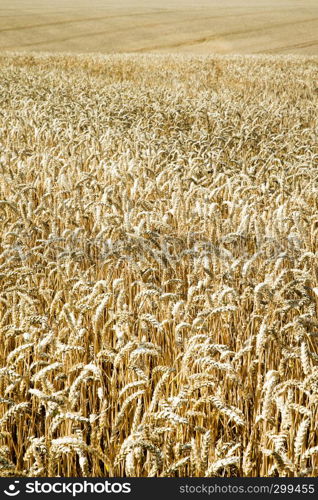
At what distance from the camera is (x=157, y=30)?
1378 inches

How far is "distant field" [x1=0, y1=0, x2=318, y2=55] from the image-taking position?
30.5 metres

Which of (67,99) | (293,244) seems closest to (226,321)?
(293,244)

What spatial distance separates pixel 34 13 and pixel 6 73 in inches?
1157

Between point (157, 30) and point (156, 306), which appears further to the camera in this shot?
point (157, 30)

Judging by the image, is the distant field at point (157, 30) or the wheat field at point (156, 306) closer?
the wheat field at point (156, 306)

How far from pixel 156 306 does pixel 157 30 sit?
35.4 meters

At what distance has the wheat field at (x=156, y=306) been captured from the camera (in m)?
1.64

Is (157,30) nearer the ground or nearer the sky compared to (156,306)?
nearer the sky

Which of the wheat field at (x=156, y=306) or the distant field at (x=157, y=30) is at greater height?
the distant field at (x=157, y=30)

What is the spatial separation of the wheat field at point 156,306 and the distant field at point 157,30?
81.6 feet

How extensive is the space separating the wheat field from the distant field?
24.9 metres

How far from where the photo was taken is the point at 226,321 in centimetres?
228

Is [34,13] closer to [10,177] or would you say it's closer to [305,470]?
[10,177]

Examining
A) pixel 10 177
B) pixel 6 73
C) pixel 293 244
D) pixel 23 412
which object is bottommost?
pixel 23 412
